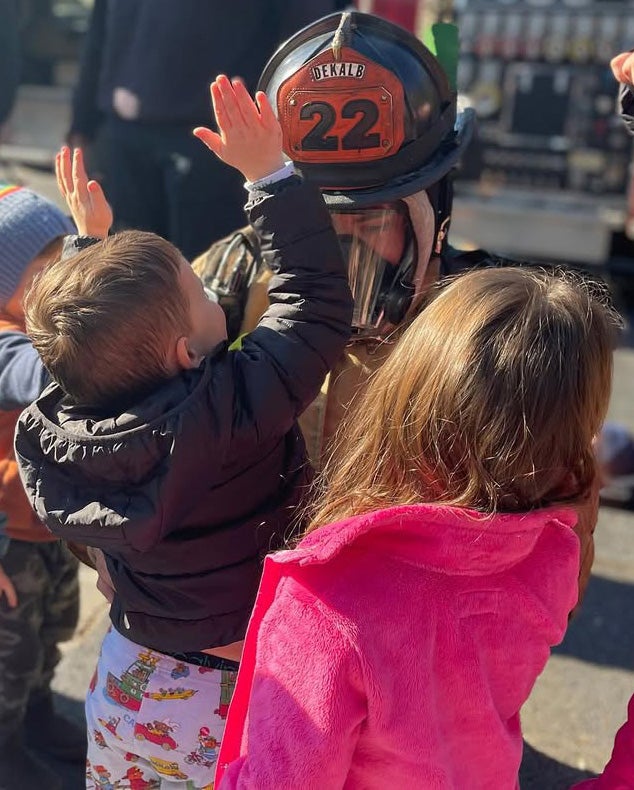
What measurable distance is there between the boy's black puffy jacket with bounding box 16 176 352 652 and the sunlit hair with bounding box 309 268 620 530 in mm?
184

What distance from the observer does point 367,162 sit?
194 centimetres

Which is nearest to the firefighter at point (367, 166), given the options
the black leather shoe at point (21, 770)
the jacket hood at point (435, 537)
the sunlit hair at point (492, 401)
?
the sunlit hair at point (492, 401)

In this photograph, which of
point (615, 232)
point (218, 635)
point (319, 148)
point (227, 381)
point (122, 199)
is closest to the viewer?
point (227, 381)

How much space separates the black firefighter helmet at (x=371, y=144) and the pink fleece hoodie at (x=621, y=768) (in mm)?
846

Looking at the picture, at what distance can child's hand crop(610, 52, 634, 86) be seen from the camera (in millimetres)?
1873

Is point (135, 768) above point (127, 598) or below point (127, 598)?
below

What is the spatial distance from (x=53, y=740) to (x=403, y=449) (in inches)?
64.8

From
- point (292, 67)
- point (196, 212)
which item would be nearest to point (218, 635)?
point (292, 67)

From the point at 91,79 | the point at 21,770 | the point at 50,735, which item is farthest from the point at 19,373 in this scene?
the point at 91,79

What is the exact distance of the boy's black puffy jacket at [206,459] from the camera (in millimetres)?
1498

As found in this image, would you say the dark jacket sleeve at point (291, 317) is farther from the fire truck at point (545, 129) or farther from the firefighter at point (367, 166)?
the fire truck at point (545, 129)

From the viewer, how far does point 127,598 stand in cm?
170

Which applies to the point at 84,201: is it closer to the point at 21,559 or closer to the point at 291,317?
the point at 291,317

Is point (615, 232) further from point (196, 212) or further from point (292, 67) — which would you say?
point (292, 67)
